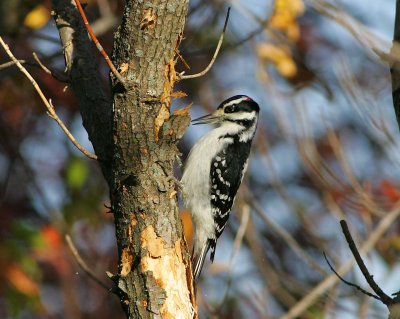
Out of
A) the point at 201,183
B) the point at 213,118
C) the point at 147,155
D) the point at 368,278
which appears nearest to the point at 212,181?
the point at 201,183

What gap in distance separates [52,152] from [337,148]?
4.05 m

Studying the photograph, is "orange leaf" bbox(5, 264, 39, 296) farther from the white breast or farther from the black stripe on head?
the black stripe on head

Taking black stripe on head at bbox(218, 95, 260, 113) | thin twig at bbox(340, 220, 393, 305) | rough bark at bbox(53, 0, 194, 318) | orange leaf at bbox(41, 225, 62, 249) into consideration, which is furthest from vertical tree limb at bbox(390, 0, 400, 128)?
orange leaf at bbox(41, 225, 62, 249)

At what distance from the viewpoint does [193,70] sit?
8227 millimetres

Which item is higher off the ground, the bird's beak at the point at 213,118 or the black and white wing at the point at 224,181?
the bird's beak at the point at 213,118

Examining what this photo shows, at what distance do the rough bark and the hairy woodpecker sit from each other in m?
1.85

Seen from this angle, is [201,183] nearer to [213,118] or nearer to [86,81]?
[213,118]

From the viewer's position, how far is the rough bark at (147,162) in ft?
11.1

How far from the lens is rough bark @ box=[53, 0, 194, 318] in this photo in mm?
3383

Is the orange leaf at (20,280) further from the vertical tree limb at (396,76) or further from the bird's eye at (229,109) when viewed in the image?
the vertical tree limb at (396,76)

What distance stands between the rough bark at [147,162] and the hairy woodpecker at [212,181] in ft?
6.06

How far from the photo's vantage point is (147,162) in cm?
343

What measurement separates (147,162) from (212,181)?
2044 millimetres

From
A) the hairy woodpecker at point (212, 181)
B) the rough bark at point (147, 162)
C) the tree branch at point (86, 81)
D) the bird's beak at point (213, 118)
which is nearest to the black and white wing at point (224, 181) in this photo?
the hairy woodpecker at point (212, 181)
